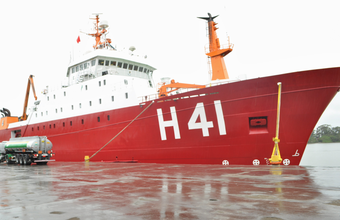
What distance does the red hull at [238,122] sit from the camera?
37.0 feet

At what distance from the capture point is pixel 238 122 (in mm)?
12219

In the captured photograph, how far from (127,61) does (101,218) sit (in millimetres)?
17513

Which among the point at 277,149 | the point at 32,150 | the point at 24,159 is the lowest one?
the point at 277,149

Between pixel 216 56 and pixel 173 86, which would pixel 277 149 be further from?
pixel 216 56

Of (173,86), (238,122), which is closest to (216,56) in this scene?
(173,86)

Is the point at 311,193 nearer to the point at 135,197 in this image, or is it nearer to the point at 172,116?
the point at 135,197

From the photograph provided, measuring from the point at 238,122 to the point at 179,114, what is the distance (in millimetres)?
3085

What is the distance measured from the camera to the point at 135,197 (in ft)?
18.5

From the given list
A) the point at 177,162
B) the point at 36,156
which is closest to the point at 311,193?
the point at 177,162

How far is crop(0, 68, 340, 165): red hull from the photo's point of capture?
11.3 metres

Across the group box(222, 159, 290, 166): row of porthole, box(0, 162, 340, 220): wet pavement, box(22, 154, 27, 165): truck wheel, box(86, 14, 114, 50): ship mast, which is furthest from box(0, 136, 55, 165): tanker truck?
box(222, 159, 290, 166): row of porthole

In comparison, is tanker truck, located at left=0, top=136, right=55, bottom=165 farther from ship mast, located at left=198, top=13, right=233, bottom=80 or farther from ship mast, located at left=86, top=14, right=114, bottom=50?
ship mast, located at left=198, top=13, right=233, bottom=80

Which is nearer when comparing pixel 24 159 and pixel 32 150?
pixel 32 150

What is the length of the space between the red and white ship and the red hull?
4cm
